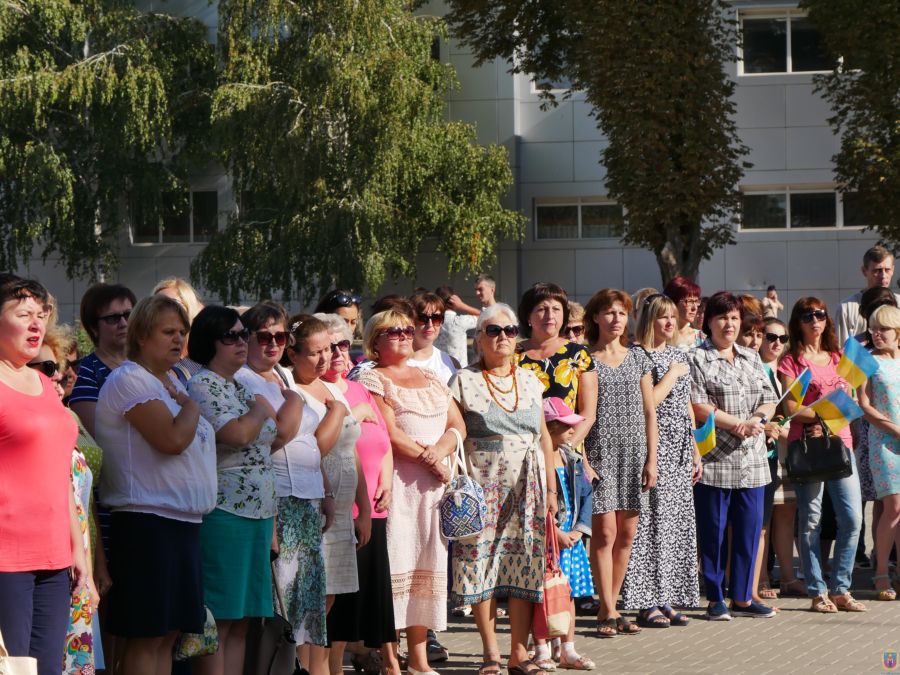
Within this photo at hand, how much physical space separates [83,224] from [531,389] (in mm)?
26764

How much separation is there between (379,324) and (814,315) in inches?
153

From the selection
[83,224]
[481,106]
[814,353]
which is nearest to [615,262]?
[481,106]

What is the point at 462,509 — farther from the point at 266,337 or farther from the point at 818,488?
the point at 818,488

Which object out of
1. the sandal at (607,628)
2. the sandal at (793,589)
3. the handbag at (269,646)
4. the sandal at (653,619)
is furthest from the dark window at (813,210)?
the handbag at (269,646)

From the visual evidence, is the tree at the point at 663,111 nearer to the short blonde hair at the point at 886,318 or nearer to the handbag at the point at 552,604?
the short blonde hair at the point at 886,318

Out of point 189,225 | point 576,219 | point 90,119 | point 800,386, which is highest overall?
point 90,119

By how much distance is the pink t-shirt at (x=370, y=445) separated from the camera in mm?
7098

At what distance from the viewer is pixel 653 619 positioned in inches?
348

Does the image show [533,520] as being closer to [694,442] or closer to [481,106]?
[694,442]

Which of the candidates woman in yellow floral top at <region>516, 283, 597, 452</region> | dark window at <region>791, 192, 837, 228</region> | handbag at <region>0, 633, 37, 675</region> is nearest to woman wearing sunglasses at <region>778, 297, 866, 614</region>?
woman in yellow floral top at <region>516, 283, 597, 452</region>

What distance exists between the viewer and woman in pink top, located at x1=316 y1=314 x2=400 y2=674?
703cm

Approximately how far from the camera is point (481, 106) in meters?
32.9

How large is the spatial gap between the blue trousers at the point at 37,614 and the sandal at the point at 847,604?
5.88 meters

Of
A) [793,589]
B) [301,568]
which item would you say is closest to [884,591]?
[793,589]
